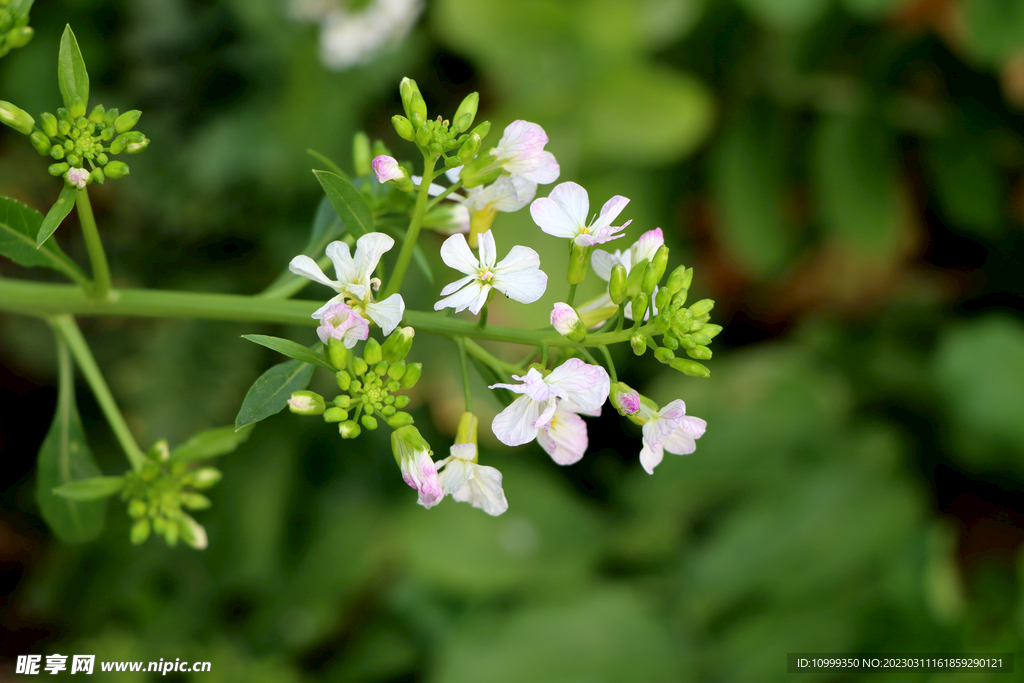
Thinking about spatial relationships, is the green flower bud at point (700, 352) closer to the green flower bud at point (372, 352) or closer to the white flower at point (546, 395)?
the white flower at point (546, 395)

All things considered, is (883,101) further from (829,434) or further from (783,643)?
(783,643)

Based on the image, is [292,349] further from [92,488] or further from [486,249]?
[92,488]

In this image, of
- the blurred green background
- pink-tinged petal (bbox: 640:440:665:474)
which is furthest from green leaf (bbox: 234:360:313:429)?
the blurred green background

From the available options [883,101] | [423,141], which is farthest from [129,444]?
[883,101]

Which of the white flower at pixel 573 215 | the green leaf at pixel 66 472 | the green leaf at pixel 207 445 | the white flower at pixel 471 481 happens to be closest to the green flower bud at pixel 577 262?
the white flower at pixel 573 215

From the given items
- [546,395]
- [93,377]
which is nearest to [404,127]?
[546,395]

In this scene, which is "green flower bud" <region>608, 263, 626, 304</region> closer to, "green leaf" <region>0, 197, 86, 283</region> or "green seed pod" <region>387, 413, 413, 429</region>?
"green seed pod" <region>387, 413, 413, 429</region>
